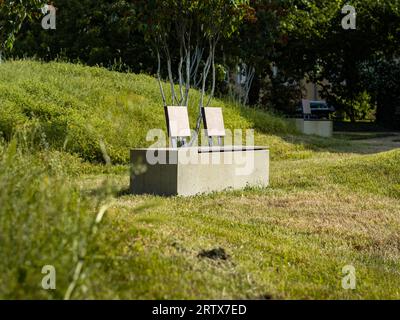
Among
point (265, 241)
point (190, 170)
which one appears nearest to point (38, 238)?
point (265, 241)

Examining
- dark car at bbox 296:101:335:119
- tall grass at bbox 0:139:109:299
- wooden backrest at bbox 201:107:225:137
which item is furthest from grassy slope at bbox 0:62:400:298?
dark car at bbox 296:101:335:119

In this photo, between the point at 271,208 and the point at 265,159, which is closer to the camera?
the point at 271,208

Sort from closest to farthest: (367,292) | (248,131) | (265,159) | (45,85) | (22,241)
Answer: (22,241), (367,292), (265,159), (45,85), (248,131)

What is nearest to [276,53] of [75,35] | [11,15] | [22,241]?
[75,35]

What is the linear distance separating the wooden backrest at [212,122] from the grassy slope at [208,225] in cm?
141

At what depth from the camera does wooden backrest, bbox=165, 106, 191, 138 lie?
11117 mm

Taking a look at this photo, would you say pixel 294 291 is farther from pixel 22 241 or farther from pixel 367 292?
pixel 22 241

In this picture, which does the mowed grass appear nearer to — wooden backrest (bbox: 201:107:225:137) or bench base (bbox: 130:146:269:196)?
bench base (bbox: 130:146:269:196)

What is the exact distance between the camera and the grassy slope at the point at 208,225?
457 cm

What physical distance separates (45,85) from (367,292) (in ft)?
38.3

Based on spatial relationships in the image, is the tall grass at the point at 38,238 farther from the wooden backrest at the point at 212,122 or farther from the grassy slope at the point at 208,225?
the wooden backrest at the point at 212,122

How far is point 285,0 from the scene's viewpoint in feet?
72.1

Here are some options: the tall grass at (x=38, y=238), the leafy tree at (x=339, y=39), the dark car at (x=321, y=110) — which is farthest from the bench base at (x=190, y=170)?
the dark car at (x=321, y=110)

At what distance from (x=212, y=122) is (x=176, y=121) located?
4.21ft
